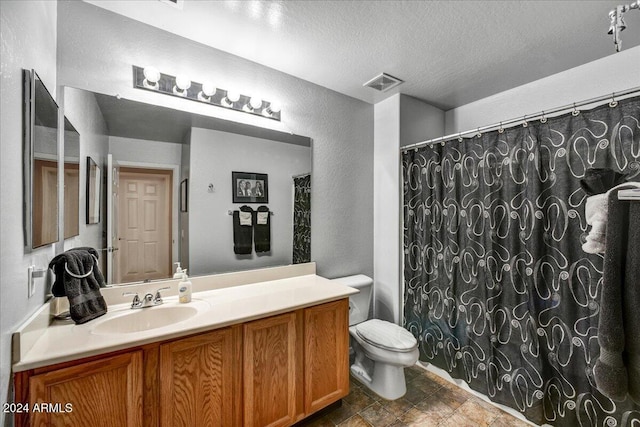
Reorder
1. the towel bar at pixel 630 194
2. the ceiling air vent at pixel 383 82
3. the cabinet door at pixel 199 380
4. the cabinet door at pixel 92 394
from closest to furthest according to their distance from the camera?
the towel bar at pixel 630 194, the cabinet door at pixel 92 394, the cabinet door at pixel 199 380, the ceiling air vent at pixel 383 82

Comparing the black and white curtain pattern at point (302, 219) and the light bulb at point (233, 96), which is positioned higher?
the light bulb at point (233, 96)

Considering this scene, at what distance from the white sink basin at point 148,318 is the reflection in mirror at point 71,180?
506mm

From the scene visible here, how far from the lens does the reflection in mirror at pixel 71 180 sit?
134 cm

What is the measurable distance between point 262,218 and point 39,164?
1.23 m

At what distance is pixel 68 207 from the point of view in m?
1.34

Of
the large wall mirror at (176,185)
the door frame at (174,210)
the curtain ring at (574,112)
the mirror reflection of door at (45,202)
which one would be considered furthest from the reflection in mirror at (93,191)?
the curtain ring at (574,112)

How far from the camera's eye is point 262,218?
2062mm

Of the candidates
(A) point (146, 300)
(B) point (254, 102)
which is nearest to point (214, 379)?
(A) point (146, 300)

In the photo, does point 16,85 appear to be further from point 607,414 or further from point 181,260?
point 607,414

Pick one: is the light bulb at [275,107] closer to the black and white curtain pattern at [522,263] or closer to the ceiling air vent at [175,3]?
the ceiling air vent at [175,3]

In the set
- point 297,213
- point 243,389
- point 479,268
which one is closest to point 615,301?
point 479,268

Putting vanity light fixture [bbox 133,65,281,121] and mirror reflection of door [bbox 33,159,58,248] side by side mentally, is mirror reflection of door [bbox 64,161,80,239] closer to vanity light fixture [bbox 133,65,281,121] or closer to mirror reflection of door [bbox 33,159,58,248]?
mirror reflection of door [bbox 33,159,58,248]

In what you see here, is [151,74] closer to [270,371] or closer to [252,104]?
[252,104]

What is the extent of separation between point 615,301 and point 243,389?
5.28 ft
